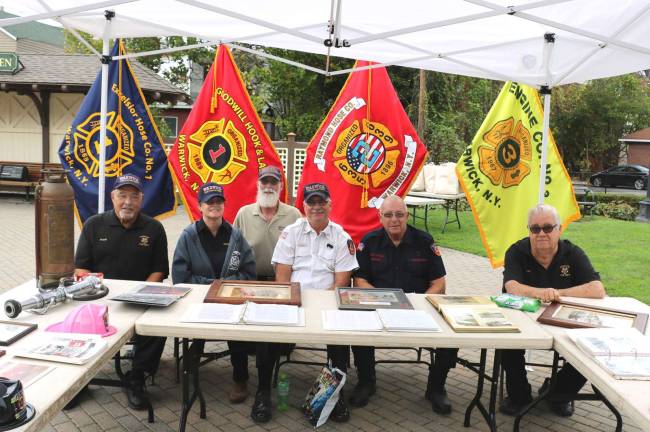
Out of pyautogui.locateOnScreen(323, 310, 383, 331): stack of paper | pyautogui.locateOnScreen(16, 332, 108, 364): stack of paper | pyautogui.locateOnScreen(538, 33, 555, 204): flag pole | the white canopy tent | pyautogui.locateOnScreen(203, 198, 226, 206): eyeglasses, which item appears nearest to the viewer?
pyautogui.locateOnScreen(16, 332, 108, 364): stack of paper

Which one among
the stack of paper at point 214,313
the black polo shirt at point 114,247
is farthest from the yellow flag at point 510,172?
the black polo shirt at point 114,247

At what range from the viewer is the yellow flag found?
193 inches

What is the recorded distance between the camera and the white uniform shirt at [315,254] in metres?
4.10

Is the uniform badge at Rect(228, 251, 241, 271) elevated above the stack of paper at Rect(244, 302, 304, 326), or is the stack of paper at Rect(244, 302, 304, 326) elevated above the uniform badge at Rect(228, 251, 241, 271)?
the uniform badge at Rect(228, 251, 241, 271)

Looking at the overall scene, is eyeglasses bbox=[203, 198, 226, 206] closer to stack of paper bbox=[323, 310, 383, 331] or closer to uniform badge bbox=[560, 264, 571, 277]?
stack of paper bbox=[323, 310, 383, 331]

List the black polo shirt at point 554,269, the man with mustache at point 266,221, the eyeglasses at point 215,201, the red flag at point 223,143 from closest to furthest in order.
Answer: the black polo shirt at point 554,269, the eyeglasses at point 215,201, the man with mustache at point 266,221, the red flag at point 223,143

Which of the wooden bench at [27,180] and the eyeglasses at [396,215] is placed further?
the wooden bench at [27,180]

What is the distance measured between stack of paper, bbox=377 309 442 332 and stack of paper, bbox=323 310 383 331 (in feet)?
0.15

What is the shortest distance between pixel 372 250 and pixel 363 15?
1731 mm

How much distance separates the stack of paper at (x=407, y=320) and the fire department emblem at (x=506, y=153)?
7.47 ft

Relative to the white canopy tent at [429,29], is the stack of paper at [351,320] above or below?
below

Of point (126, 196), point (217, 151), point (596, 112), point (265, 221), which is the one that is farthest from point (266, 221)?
point (596, 112)

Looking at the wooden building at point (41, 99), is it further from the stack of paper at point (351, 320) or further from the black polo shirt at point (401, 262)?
the stack of paper at point (351, 320)

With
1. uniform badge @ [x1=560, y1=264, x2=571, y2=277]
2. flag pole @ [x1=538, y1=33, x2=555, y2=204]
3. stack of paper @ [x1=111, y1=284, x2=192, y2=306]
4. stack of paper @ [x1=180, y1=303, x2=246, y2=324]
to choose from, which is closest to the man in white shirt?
stack of paper @ [x1=111, y1=284, x2=192, y2=306]
